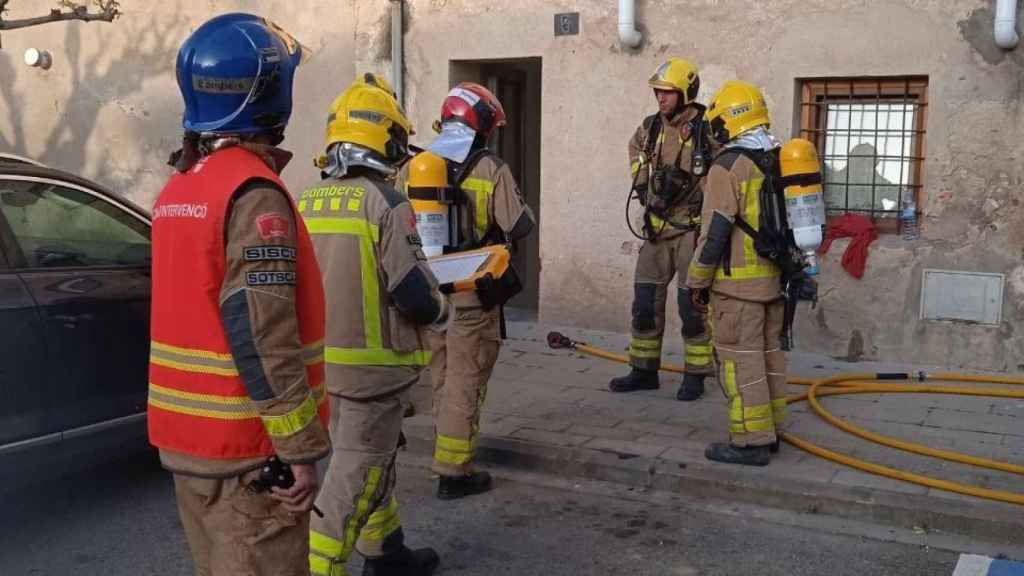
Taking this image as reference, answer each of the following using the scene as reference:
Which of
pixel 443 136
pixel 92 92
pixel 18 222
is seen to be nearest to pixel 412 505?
pixel 443 136

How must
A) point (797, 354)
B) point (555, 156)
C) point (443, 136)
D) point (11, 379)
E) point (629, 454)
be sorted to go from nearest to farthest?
point (11, 379) < point (443, 136) < point (629, 454) < point (797, 354) < point (555, 156)

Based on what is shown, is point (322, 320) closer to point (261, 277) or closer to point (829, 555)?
point (261, 277)

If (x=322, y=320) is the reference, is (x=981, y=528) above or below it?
below

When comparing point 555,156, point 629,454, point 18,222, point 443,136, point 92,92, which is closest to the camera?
point 18,222

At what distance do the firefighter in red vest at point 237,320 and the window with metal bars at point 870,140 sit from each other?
19.9ft

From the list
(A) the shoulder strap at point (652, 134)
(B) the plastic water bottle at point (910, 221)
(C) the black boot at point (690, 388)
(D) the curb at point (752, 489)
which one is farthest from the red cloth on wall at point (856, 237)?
(D) the curb at point (752, 489)

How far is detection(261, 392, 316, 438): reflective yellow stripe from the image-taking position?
2.56 meters

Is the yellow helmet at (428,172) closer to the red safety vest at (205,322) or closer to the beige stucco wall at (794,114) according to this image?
the red safety vest at (205,322)

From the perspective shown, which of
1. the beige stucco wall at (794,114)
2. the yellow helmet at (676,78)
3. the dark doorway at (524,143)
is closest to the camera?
the yellow helmet at (676,78)

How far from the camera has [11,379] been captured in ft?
14.9

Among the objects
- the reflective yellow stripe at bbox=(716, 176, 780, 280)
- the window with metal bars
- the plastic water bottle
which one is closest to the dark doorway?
the window with metal bars

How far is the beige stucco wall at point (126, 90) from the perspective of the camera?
10.1m

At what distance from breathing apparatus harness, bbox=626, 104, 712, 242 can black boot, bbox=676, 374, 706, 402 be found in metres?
0.96

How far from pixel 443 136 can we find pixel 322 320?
105 inches
